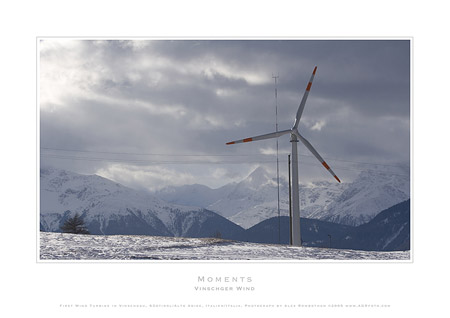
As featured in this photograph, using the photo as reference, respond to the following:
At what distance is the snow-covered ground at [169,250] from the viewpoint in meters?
41.4

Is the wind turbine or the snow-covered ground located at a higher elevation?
the wind turbine

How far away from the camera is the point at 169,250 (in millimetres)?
45438

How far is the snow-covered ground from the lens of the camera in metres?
41.4

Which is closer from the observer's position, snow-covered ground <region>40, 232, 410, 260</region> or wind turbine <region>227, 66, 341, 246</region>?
snow-covered ground <region>40, 232, 410, 260</region>

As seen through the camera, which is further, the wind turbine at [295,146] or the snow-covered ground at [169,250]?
the wind turbine at [295,146]

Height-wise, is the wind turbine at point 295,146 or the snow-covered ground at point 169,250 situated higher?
the wind turbine at point 295,146

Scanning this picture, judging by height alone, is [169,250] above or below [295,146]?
below

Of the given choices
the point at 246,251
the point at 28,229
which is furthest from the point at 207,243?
the point at 28,229

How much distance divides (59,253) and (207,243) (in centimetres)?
1306
